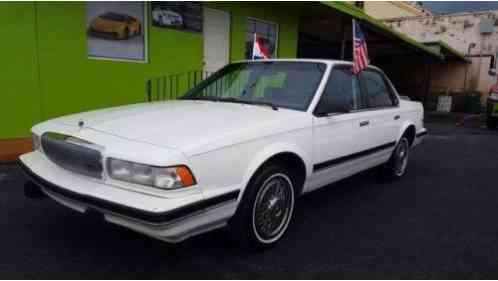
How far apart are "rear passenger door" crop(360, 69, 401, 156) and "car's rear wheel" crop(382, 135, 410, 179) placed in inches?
11.2

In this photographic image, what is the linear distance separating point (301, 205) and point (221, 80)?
1.57m

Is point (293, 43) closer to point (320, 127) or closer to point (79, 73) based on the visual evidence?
point (79, 73)

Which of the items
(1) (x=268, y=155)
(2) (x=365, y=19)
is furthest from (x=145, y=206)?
(2) (x=365, y=19)

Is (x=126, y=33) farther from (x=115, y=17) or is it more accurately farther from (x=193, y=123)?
(x=193, y=123)

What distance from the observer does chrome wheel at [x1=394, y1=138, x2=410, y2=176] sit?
502cm

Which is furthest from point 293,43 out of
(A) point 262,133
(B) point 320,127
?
(A) point 262,133

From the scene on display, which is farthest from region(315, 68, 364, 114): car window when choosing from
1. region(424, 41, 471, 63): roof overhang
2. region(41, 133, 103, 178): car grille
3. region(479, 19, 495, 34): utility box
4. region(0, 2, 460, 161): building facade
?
region(479, 19, 495, 34): utility box

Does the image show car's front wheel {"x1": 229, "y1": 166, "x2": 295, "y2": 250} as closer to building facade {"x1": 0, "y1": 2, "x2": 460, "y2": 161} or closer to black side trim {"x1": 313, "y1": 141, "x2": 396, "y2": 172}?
black side trim {"x1": 313, "y1": 141, "x2": 396, "y2": 172}

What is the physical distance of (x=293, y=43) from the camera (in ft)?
31.6

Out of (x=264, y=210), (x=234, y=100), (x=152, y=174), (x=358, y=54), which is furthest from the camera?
(x=358, y=54)

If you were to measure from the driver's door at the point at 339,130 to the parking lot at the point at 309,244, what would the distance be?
49 centimetres

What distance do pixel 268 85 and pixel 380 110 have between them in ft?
4.87

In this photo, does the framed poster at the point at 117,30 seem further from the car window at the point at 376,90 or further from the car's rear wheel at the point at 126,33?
the car window at the point at 376,90

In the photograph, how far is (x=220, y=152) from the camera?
245 cm
